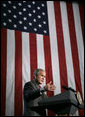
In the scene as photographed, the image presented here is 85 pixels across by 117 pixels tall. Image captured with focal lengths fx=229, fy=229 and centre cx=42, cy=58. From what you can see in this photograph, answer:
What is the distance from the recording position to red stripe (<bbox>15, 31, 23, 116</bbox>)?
3.76 meters

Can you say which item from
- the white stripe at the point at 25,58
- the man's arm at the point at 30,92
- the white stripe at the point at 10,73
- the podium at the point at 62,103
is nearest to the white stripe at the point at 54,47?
the white stripe at the point at 25,58

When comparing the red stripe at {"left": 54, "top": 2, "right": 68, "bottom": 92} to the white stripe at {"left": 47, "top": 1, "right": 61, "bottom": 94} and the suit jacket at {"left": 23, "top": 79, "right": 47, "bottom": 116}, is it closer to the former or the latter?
the white stripe at {"left": 47, "top": 1, "right": 61, "bottom": 94}

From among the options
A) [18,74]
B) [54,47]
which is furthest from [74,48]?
[18,74]

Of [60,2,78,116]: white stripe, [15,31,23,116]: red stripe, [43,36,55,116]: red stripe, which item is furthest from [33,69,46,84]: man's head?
[60,2,78,116]: white stripe

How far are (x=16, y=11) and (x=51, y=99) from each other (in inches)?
106

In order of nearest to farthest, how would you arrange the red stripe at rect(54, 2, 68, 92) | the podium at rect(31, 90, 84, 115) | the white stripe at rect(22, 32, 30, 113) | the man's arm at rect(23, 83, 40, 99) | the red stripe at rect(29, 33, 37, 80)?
the podium at rect(31, 90, 84, 115)
the man's arm at rect(23, 83, 40, 99)
the white stripe at rect(22, 32, 30, 113)
the red stripe at rect(29, 33, 37, 80)
the red stripe at rect(54, 2, 68, 92)

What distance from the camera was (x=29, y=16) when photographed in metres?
4.61

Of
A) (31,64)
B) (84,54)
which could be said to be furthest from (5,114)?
(84,54)

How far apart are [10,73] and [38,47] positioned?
0.78 m

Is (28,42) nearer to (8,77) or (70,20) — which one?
(8,77)

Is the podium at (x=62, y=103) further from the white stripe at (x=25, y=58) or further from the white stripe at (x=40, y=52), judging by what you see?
the white stripe at (x=40, y=52)

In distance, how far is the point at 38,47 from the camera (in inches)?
171

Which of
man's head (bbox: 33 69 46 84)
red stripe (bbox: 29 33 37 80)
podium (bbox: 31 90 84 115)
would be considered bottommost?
podium (bbox: 31 90 84 115)

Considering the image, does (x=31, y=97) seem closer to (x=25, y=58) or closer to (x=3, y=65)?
(x=3, y=65)
